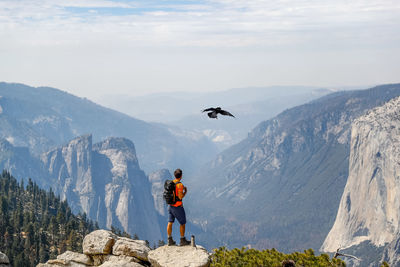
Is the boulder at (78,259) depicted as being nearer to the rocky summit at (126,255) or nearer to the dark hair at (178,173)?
the rocky summit at (126,255)

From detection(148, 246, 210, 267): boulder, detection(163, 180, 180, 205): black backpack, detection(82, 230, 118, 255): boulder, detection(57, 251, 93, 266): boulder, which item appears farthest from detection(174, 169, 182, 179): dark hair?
detection(57, 251, 93, 266): boulder

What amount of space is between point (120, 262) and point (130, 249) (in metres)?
3.00

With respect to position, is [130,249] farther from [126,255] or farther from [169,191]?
[169,191]

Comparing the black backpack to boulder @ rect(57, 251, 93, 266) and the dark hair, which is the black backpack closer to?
the dark hair

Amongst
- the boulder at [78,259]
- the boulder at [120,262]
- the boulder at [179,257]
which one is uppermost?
the boulder at [179,257]

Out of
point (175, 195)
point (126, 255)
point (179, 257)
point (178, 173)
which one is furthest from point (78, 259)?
point (178, 173)

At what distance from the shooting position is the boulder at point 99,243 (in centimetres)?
5175

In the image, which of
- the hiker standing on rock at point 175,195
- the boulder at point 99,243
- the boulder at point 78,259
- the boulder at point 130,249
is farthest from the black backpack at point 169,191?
the boulder at point 78,259

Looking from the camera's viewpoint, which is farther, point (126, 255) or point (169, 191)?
point (126, 255)

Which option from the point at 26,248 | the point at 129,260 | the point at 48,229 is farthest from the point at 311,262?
the point at 48,229

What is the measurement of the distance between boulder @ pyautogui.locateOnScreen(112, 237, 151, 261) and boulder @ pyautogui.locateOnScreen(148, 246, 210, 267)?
169cm

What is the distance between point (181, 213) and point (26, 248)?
13992 cm

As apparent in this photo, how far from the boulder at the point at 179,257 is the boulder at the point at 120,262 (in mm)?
1743

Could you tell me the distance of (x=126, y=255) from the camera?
1964 inches
